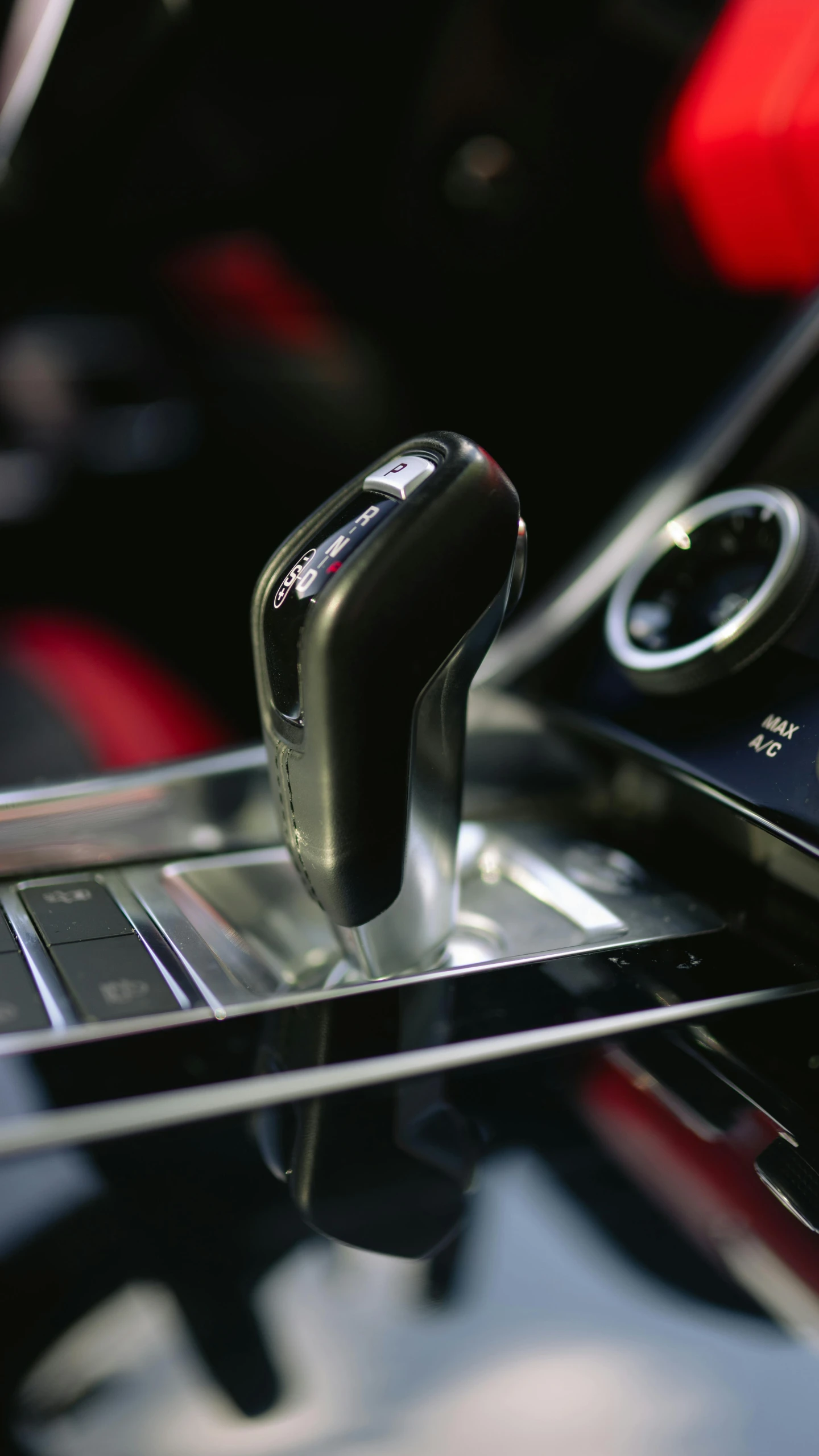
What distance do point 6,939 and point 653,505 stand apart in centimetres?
36

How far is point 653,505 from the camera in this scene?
563 mm

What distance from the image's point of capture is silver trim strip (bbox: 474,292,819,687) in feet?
1.80

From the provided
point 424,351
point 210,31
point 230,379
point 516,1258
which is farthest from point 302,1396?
point 230,379

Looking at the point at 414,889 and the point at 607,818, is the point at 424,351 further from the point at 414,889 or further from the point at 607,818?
the point at 414,889

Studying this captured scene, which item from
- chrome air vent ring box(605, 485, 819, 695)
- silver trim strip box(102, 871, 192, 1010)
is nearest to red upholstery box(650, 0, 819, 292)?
chrome air vent ring box(605, 485, 819, 695)

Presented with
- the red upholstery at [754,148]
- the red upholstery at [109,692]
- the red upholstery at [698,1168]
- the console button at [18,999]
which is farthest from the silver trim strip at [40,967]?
the red upholstery at [754,148]

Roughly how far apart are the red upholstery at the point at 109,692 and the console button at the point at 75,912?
344 mm

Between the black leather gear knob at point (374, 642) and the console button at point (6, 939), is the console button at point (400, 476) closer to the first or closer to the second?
the black leather gear knob at point (374, 642)

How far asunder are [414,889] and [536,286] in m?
0.62

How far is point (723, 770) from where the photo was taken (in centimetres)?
43

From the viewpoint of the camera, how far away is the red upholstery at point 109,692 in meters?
0.79

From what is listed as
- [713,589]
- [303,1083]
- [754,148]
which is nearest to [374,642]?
[303,1083]

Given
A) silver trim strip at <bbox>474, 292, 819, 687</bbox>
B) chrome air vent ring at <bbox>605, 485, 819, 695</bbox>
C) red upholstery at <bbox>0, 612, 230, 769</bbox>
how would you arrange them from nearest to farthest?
chrome air vent ring at <bbox>605, 485, 819, 695</bbox>
silver trim strip at <bbox>474, 292, 819, 687</bbox>
red upholstery at <bbox>0, 612, 230, 769</bbox>

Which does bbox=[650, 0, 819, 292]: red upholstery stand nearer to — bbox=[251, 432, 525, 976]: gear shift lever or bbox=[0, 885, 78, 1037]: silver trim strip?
bbox=[251, 432, 525, 976]: gear shift lever
